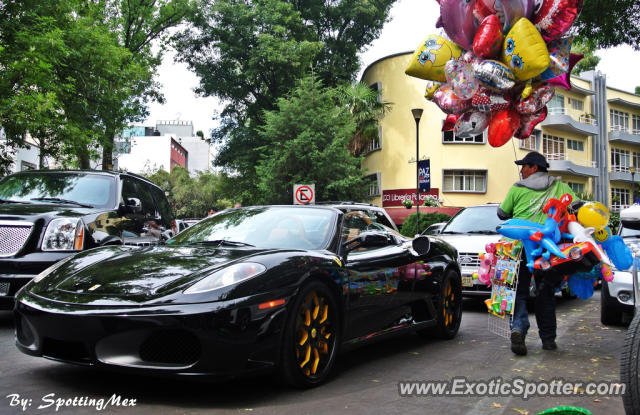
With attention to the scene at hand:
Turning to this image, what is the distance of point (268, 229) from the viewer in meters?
4.90

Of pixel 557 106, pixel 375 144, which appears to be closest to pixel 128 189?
pixel 375 144

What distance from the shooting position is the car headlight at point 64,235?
20.7 ft

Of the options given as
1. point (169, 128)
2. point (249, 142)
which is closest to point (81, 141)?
point (249, 142)

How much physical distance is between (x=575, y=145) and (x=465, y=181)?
1420cm

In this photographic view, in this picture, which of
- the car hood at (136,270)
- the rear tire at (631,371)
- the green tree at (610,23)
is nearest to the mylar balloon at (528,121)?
the car hood at (136,270)

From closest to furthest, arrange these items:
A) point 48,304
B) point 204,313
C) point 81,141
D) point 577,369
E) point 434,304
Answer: point 204,313 < point 48,304 < point 577,369 < point 434,304 < point 81,141

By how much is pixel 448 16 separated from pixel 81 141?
1138 centimetres

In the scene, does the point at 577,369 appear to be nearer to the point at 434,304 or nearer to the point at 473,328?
the point at 434,304

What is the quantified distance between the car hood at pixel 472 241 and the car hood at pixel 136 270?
5646 mm

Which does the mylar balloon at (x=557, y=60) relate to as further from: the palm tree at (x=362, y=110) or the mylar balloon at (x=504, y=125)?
the palm tree at (x=362, y=110)

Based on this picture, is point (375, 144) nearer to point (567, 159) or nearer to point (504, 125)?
point (567, 159)

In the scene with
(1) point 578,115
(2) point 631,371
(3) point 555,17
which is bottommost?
(2) point 631,371

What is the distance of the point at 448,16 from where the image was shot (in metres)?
7.45

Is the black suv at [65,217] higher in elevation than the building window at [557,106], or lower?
lower
